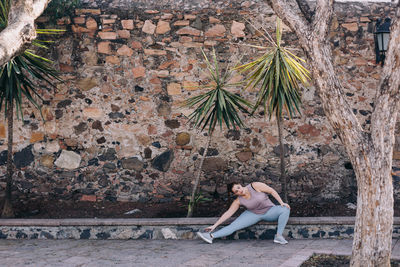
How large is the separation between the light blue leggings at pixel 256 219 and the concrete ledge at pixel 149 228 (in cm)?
13

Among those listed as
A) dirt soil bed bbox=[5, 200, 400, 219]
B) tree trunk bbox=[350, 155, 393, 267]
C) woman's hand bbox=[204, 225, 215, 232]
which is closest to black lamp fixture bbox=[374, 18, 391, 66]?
dirt soil bed bbox=[5, 200, 400, 219]

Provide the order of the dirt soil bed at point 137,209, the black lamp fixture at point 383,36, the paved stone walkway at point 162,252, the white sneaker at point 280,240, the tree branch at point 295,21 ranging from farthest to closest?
the black lamp fixture at point 383,36, the dirt soil bed at point 137,209, the white sneaker at point 280,240, the paved stone walkway at point 162,252, the tree branch at point 295,21

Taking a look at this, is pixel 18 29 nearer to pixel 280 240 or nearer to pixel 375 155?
pixel 375 155

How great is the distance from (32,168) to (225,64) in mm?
3271

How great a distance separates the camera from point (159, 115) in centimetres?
669

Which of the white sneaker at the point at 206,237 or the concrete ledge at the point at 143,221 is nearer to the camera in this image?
the white sneaker at the point at 206,237

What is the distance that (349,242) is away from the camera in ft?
16.2

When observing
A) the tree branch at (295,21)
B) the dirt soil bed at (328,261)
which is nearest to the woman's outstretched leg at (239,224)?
the dirt soil bed at (328,261)

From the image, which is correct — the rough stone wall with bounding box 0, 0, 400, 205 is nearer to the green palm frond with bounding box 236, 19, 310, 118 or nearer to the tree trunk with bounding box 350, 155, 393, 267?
the green palm frond with bounding box 236, 19, 310, 118

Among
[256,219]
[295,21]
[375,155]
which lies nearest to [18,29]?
[295,21]

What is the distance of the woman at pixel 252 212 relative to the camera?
5094 millimetres

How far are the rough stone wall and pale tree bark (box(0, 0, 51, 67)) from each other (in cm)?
281

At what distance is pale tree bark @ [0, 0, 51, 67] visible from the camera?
3.19 metres

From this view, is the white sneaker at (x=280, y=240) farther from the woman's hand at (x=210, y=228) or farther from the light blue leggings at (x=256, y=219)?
the woman's hand at (x=210, y=228)
